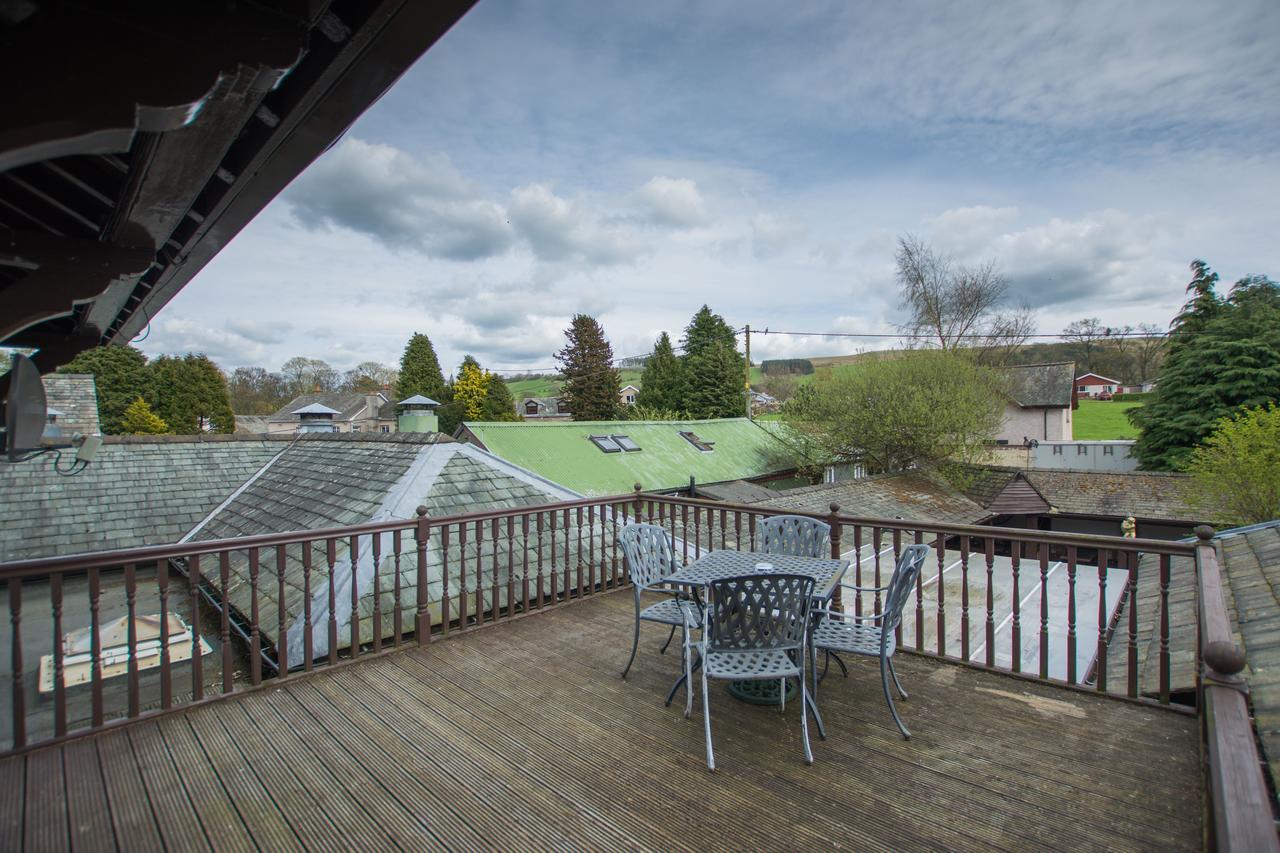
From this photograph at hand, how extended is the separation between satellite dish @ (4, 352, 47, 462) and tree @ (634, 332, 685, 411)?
31.8m

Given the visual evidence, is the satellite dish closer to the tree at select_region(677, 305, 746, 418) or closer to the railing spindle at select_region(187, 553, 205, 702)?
the railing spindle at select_region(187, 553, 205, 702)

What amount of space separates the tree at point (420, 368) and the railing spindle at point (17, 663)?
36.6 m

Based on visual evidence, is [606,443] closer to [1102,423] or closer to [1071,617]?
[1071,617]

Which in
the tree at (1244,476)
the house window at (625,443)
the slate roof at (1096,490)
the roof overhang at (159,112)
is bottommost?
the slate roof at (1096,490)

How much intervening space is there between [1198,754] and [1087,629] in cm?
944

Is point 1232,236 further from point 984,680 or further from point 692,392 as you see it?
point 692,392

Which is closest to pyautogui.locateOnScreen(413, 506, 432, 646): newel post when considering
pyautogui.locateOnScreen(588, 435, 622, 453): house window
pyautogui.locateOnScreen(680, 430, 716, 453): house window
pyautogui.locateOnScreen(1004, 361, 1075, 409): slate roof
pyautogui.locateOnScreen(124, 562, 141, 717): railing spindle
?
pyautogui.locateOnScreen(124, 562, 141, 717): railing spindle

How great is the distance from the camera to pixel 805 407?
18938 millimetres

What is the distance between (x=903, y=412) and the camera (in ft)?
55.9

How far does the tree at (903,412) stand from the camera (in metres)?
16.9

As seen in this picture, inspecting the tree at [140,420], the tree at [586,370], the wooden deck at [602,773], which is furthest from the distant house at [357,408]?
the wooden deck at [602,773]

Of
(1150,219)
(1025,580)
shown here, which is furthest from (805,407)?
(1150,219)

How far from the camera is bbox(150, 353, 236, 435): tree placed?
29141mm

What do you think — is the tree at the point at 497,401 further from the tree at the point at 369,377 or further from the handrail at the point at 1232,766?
the handrail at the point at 1232,766
